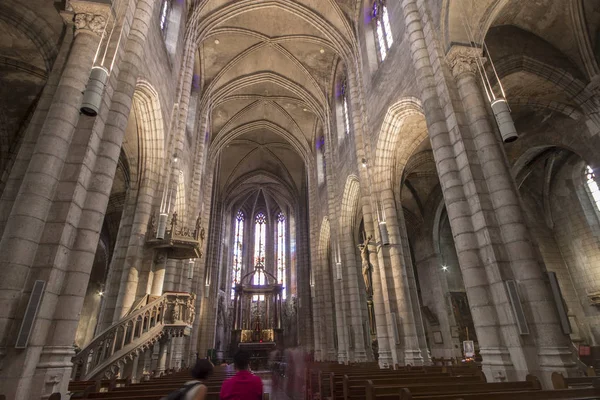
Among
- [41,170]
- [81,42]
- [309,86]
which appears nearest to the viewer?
[41,170]

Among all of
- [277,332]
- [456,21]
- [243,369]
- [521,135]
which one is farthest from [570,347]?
[277,332]

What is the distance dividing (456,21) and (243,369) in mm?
8866

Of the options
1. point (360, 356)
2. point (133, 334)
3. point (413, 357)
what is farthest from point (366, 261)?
point (133, 334)

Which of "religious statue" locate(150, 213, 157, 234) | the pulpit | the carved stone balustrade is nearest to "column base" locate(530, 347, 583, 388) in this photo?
the carved stone balustrade

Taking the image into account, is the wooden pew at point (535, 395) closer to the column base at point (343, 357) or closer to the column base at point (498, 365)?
the column base at point (498, 365)

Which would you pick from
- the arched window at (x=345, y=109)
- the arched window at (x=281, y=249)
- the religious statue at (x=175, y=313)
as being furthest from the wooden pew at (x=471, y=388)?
the arched window at (x=281, y=249)

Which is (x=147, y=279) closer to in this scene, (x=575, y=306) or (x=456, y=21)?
(x=456, y=21)

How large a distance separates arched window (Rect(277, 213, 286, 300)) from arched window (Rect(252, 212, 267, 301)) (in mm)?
1584

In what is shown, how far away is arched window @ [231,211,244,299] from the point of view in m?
33.6

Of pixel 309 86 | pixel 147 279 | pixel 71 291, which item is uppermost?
pixel 309 86

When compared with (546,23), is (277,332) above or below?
below

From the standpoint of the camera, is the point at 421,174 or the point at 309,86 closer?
the point at 421,174

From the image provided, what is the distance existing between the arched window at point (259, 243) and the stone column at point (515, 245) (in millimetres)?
28725

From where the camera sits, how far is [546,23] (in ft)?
36.5
